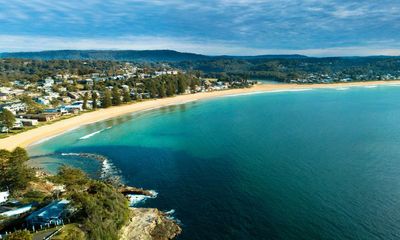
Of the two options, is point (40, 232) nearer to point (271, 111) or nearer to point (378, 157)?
point (378, 157)

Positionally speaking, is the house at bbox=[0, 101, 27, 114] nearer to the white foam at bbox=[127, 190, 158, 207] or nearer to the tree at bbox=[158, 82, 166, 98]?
the tree at bbox=[158, 82, 166, 98]

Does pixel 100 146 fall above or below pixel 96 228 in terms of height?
below

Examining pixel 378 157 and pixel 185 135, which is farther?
pixel 185 135

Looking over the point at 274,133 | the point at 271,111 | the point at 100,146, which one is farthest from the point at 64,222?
the point at 271,111

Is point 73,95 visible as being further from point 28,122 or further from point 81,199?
point 81,199

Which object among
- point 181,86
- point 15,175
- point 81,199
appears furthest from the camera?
point 181,86

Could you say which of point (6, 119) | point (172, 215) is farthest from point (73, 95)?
point (172, 215)

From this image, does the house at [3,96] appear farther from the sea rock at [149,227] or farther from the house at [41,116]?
the sea rock at [149,227]
